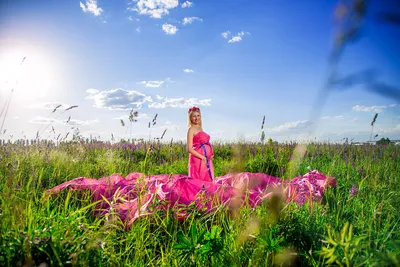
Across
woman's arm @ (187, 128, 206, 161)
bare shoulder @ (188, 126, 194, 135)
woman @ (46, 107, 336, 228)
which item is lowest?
woman @ (46, 107, 336, 228)

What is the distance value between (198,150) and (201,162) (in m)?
0.35

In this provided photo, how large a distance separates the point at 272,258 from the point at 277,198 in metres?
1.16

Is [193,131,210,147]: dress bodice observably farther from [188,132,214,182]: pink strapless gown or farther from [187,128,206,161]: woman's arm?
[187,128,206,161]: woman's arm

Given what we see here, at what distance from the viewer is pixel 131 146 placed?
31.5 ft

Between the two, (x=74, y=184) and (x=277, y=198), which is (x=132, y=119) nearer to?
(x=74, y=184)

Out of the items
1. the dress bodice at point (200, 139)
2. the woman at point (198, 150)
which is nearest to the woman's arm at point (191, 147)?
the woman at point (198, 150)

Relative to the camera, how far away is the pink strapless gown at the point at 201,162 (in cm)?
562

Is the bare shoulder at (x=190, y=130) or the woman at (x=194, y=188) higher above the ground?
the bare shoulder at (x=190, y=130)

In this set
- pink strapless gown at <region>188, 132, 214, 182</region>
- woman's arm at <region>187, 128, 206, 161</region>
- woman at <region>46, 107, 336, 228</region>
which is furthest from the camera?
woman's arm at <region>187, 128, 206, 161</region>

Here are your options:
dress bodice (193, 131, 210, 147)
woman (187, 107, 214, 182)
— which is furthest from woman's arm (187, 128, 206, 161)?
dress bodice (193, 131, 210, 147)

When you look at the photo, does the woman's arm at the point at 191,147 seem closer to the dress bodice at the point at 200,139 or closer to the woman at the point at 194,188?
the woman at the point at 194,188

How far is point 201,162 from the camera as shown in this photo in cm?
571

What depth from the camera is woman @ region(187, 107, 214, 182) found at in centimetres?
564

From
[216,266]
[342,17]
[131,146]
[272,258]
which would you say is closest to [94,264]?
[216,266]
